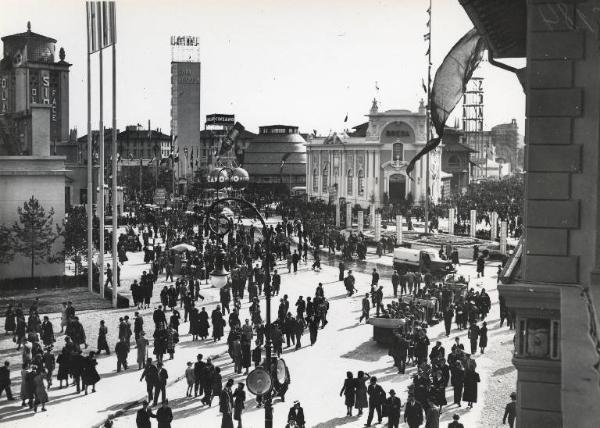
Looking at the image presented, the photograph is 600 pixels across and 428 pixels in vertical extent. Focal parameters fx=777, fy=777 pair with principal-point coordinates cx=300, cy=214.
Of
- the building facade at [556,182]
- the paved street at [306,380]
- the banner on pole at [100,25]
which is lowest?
the paved street at [306,380]

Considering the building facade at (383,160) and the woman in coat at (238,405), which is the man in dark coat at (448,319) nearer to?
the woman in coat at (238,405)

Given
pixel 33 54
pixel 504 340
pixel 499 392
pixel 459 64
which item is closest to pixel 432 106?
pixel 459 64

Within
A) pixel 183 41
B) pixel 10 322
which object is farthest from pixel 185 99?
pixel 10 322

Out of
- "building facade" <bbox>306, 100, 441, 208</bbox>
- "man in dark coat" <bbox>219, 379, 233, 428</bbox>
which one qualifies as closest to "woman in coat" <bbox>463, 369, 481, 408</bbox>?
"man in dark coat" <bbox>219, 379, 233, 428</bbox>

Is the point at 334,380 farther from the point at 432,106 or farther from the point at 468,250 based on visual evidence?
the point at 468,250

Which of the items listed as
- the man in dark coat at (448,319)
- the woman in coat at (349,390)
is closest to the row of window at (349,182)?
the man in dark coat at (448,319)
